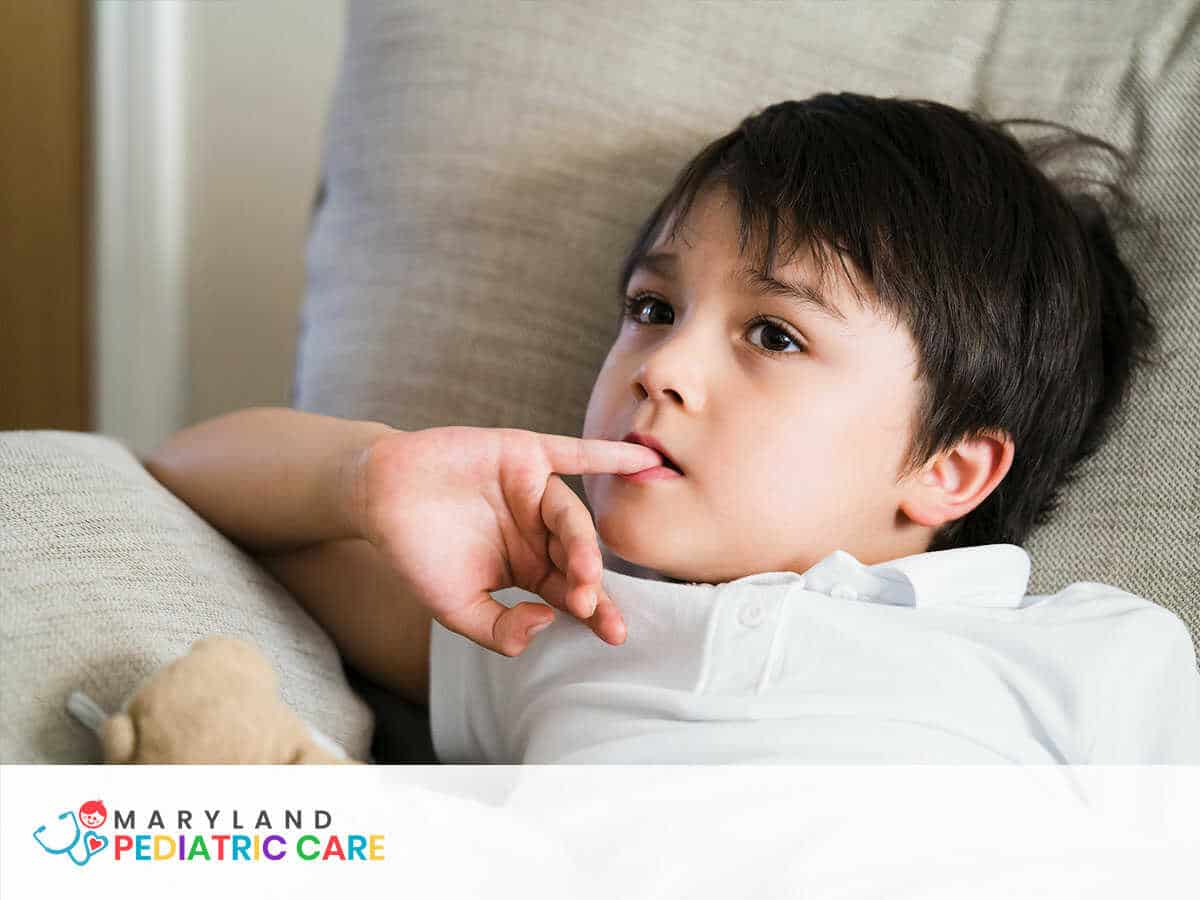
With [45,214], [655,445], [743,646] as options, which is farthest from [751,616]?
[45,214]

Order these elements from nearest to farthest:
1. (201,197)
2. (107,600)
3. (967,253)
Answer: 1. (107,600)
2. (967,253)
3. (201,197)

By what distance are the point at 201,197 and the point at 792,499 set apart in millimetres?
1285

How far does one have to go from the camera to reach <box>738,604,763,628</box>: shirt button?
2.17 ft

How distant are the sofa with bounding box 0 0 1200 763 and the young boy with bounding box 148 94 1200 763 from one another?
0.07 metres

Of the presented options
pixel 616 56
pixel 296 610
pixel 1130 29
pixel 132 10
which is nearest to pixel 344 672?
pixel 296 610

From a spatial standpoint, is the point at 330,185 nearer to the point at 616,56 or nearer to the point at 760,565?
the point at 616,56

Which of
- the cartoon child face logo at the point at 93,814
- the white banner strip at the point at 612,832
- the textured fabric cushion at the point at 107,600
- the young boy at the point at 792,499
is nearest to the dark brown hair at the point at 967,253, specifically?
the young boy at the point at 792,499

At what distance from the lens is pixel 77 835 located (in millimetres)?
538

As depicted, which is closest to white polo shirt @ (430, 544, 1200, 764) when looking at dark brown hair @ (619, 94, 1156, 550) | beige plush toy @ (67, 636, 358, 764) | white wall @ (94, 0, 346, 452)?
dark brown hair @ (619, 94, 1156, 550)

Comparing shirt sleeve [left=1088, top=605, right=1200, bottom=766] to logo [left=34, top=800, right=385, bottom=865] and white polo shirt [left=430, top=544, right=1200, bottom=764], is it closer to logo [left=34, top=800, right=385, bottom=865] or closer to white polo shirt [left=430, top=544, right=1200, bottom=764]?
white polo shirt [left=430, top=544, right=1200, bottom=764]

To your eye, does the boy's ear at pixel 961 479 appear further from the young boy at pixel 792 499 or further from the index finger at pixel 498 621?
the index finger at pixel 498 621

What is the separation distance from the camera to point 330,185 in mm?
1027

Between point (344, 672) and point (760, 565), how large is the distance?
1.04 ft

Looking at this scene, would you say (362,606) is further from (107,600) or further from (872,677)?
(872,677)
